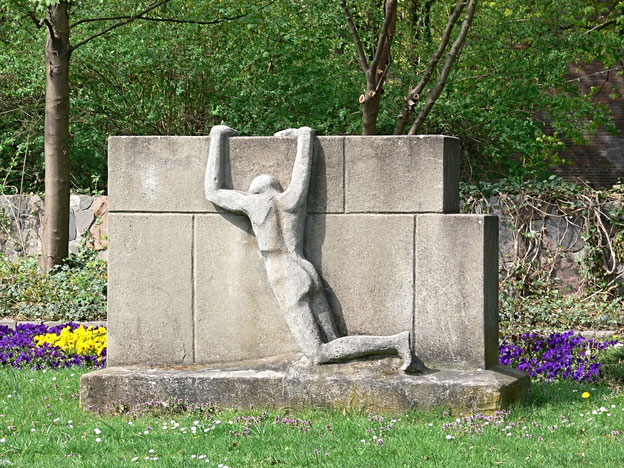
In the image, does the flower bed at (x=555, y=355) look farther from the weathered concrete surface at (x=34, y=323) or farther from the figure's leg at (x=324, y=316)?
the weathered concrete surface at (x=34, y=323)

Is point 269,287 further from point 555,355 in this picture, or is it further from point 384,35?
point 384,35

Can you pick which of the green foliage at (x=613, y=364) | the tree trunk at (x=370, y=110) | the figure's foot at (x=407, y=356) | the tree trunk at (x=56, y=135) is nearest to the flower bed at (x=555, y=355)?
the green foliage at (x=613, y=364)

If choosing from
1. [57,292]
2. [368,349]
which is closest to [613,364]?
[368,349]

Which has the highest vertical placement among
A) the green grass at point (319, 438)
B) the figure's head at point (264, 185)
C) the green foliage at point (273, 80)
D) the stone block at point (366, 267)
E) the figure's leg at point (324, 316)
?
the green foliage at point (273, 80)

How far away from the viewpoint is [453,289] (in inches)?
216

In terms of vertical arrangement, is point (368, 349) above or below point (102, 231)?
below

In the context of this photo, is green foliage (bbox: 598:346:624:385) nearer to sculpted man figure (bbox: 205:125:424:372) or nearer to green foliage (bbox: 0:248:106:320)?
sculpted man figure (bbox: 205:125:424:372)

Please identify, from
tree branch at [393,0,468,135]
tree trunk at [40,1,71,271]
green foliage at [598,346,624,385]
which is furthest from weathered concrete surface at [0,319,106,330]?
green foliage at [598,346,624,385]

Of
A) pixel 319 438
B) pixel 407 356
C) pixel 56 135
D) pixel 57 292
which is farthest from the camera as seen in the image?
pixel 56 135

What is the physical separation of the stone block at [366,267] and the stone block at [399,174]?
0.11m

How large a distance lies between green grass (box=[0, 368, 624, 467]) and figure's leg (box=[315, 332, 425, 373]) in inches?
12.8

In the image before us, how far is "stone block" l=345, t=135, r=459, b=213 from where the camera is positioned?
549 cm

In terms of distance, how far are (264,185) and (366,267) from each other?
82cm

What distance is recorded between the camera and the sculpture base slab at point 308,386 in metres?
5.28
